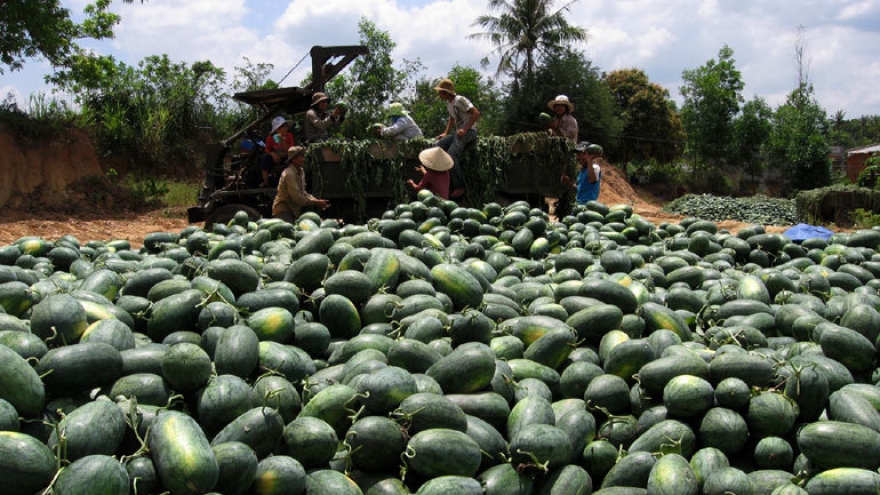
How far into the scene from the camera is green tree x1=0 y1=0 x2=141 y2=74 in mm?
18344

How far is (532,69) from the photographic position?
35719mm

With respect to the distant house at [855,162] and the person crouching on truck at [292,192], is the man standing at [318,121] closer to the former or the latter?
the person crouching on truck at [292,192]

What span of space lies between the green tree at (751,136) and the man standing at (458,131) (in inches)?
1527

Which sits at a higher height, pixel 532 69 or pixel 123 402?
pixel 532 69

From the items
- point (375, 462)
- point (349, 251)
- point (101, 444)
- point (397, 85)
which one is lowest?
point (375, 462)

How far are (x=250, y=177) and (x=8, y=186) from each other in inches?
438

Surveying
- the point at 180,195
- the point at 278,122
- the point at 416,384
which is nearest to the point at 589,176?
the point at 278,122

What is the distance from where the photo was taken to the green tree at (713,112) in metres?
44.7

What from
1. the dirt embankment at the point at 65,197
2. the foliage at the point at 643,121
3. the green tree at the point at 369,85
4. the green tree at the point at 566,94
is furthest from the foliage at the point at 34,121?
the foliage at the point at 643,121

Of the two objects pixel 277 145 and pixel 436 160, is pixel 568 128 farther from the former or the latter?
pixel 277 145

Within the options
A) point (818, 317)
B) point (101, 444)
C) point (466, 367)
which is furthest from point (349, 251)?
point (818, 317)

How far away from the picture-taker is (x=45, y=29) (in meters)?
19.1

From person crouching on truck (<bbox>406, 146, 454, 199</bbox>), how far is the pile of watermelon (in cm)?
504

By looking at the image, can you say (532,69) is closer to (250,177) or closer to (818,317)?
(250,177)
